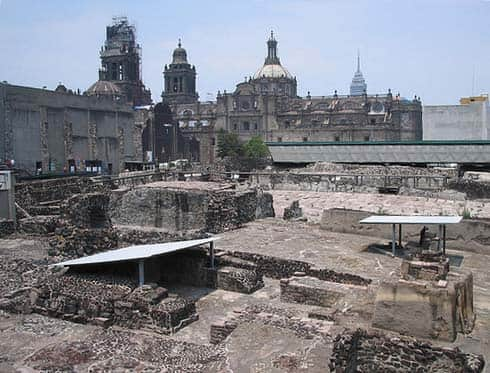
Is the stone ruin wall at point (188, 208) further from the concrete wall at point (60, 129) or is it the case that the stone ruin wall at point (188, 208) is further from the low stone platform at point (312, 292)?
the concrete wall at point (60, 129)

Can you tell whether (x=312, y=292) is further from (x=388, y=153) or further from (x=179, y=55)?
(x=179, y=55)

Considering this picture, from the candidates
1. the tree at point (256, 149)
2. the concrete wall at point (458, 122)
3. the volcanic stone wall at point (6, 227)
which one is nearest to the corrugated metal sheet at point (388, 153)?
the concrete wall at point (458, 122)

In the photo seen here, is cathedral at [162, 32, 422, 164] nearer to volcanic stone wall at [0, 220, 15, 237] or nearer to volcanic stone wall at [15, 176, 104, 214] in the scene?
volcanic stone wall at [15, 176, 104, 214]

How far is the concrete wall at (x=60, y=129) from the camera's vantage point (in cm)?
3238

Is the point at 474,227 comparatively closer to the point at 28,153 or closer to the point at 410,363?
the point at 410,363

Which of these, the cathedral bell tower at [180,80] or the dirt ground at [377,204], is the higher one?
the cathedral bell tower at [180,80]

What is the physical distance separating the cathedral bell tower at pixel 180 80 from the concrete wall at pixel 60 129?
30027mm

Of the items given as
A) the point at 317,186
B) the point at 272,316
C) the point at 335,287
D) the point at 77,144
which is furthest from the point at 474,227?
the point at 77,144

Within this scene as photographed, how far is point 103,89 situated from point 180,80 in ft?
62.7

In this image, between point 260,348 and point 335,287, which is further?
point 335,287

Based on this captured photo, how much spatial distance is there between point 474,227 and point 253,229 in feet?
16.8

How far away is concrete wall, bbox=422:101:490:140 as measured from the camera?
133ft

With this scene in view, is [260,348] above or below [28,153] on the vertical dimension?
below

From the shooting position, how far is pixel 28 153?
33.6 meters
